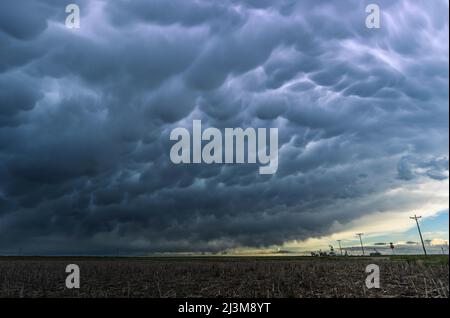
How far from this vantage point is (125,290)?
2533cm

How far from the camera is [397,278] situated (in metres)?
28.8
